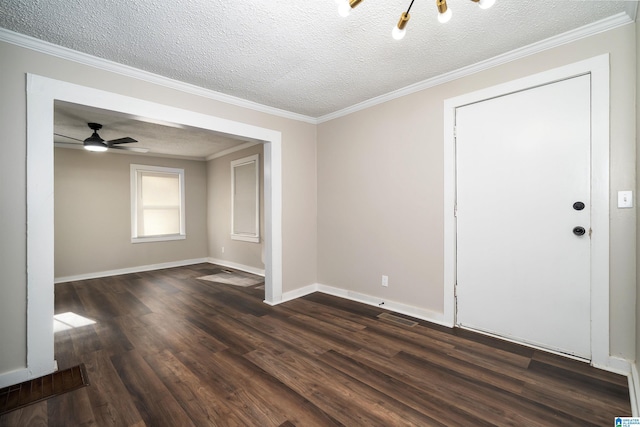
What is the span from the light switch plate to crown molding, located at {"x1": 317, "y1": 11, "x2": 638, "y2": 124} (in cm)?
120

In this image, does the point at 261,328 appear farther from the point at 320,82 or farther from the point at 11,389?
the point at 320,82

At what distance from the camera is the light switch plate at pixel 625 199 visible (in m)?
2.01

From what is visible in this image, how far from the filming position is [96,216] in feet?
17.9

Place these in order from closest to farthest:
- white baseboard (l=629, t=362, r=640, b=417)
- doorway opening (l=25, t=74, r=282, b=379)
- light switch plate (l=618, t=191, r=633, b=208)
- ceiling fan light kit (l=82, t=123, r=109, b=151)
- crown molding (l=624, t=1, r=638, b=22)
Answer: white baseboard (l=629, t=362, r=640, b=417) < crown molding (l=624, t=1, r=638, b=22) < light switch plate (l=618, t=191, r=633, b=208) < doorway opening (l=25, t=74, r=282, b=379) < ceiling fan light kit (l=82, t=123, r=109, b=151)

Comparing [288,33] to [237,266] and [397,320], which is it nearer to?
[397,320]

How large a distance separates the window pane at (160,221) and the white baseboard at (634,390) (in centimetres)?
711

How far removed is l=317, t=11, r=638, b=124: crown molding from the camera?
2.06m

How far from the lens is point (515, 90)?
98.7 inches

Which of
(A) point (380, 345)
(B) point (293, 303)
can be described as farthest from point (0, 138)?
(A) point (380, 345)

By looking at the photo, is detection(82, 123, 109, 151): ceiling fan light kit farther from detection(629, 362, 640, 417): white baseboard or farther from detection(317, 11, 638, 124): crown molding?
detection(629, 362, 640, 417): white baseboard

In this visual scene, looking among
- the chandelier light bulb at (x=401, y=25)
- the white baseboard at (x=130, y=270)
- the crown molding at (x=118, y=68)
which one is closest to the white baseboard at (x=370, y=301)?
the crown molding at (x=118, y=68)

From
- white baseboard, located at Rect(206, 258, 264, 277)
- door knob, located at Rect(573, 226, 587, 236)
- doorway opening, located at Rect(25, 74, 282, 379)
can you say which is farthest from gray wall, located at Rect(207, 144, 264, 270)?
door knob, located at Rect(573, 226, 587, 236)

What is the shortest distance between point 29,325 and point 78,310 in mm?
1784

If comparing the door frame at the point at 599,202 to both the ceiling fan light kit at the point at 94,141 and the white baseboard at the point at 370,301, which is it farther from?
the ceiling fan light kit at the point at 94,141
